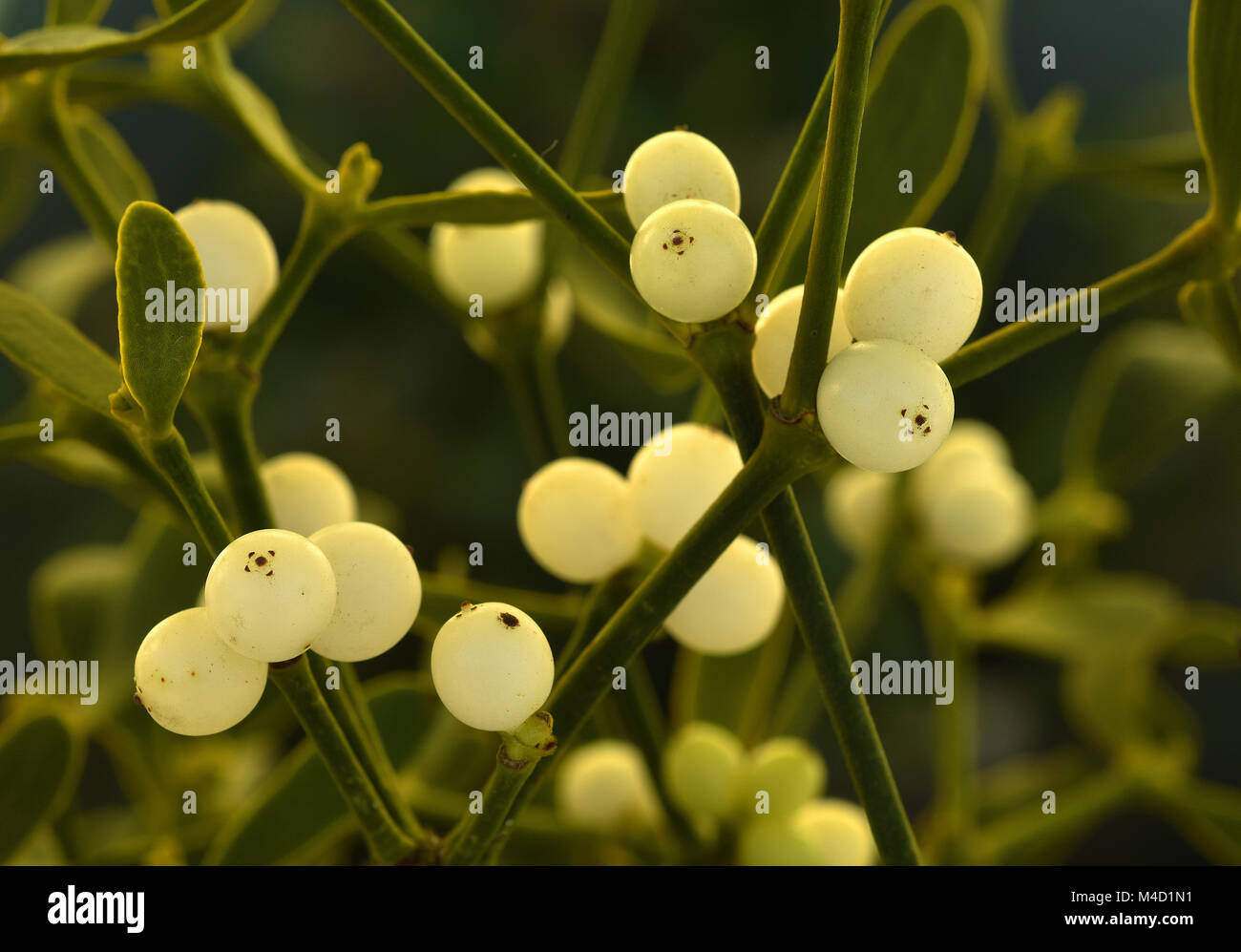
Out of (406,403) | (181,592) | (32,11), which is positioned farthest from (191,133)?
(181,592)

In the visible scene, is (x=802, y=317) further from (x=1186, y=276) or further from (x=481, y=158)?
(x=481, y=158)

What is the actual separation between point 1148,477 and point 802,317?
618 mm

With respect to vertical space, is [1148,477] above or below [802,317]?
above

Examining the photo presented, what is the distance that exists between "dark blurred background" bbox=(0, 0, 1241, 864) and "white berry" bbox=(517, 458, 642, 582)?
15.9 inches

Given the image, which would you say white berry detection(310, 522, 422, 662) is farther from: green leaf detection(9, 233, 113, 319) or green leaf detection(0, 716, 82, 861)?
green leaf detection(9, 233, 113, 319)

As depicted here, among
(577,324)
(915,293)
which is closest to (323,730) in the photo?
(915,293)

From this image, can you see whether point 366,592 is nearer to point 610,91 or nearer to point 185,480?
point 185,480

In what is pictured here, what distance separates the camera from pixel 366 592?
203 mm

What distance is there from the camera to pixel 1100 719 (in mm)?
497

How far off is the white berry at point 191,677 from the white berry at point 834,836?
0.60 feet

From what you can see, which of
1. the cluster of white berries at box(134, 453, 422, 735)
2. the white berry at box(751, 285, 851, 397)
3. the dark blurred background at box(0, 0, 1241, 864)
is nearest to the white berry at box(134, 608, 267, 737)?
the cluster of white berries at box(134, 453, 422, 735)

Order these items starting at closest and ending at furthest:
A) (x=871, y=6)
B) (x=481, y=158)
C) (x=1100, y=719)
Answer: (x=871, y=6) < (x=1100, y=719) < (x=481, y=158)

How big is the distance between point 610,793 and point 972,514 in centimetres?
18
